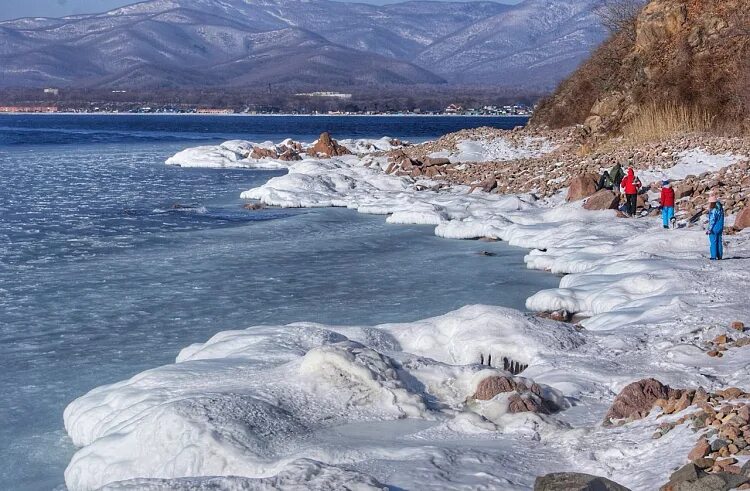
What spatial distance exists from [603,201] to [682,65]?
8.89m

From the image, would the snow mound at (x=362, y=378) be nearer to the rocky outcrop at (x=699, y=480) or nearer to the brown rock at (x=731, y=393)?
the brown rock at (x=731, y=393)

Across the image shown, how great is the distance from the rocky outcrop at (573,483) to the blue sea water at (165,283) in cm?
388

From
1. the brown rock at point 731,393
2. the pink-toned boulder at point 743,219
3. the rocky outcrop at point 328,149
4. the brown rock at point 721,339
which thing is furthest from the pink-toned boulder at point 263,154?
the brown rock at point 731,393

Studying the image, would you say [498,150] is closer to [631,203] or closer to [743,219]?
[631,203]

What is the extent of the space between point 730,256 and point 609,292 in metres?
2.52

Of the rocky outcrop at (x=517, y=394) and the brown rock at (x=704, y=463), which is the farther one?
the rocky outcrop at (x=517, y=394)

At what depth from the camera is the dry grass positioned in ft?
80.8

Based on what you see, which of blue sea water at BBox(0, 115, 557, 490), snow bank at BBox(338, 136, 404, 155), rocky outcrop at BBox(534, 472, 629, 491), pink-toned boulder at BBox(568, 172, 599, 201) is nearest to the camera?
rocky outcrop at BBox(534, 472, 629, 491)

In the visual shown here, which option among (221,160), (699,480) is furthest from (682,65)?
(221,160)

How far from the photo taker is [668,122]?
25422 millimetres

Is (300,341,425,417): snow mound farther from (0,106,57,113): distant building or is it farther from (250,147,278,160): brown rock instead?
(0,106,57,113): distant building

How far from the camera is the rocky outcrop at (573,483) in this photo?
614 centimetres

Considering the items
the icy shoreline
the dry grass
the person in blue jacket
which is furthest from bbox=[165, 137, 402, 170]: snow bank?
the icy shoreline

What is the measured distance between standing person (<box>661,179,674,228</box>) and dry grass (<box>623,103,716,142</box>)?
789 cm
